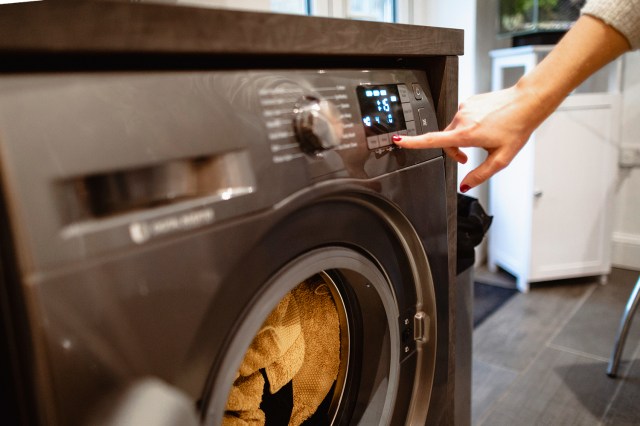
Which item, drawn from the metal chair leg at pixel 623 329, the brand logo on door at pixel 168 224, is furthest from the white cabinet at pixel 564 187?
the brand logo on door at pixel 168 224

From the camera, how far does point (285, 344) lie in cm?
70

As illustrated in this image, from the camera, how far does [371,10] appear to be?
213 centimetres

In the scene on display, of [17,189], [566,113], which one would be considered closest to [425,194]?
[17,189]

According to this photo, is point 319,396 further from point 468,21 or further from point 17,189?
point 468,21

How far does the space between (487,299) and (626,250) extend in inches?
31.7

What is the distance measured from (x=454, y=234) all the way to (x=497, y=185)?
61.9 inches

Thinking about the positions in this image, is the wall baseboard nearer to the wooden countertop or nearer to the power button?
the power button

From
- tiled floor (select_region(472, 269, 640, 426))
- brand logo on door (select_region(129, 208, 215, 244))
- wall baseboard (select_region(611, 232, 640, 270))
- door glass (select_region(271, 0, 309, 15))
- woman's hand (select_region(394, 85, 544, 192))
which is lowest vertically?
tiled floor (select_region(472, 269, 640, 426))

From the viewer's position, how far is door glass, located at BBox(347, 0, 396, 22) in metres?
1.98

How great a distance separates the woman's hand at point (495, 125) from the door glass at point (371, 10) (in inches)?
50.8

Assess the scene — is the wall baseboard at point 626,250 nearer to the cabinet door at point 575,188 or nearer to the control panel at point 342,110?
the cabinet door at point 575,188

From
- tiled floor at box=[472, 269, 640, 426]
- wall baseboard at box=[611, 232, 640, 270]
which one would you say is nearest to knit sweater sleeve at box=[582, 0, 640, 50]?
tiled floor at box=[472, 269, 640, 426]

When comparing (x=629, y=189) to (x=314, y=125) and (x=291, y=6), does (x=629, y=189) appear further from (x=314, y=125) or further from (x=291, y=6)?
(x=314, y=125)

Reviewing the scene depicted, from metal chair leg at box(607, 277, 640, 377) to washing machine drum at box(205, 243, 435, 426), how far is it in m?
0.99
